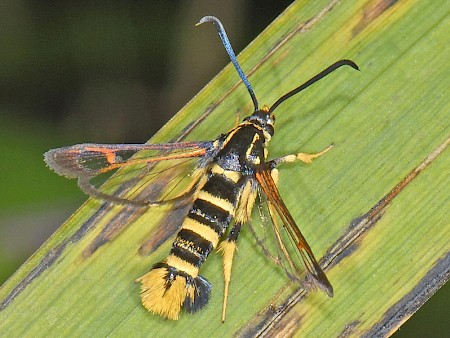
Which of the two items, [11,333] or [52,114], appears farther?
[52,114]

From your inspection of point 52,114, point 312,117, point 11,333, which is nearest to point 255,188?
point 312,117

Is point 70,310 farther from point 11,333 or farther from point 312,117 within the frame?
point 312,117

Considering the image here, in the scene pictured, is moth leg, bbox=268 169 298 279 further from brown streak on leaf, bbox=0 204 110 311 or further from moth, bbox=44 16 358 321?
brown streak on leaf, bbox=0 204 110 311

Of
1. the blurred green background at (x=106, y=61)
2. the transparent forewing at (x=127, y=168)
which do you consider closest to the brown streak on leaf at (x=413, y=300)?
the transparent forewing at (x=127, y=168)

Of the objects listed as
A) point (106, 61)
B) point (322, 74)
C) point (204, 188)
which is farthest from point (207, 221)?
point (106, 61)

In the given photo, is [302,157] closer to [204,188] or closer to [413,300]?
[204,188]

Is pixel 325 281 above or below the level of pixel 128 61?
below

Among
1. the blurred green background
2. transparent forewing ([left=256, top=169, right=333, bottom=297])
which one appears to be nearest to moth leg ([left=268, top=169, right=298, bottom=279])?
transparent forewing ([left=256, top=169, right=333, bottom=297])
